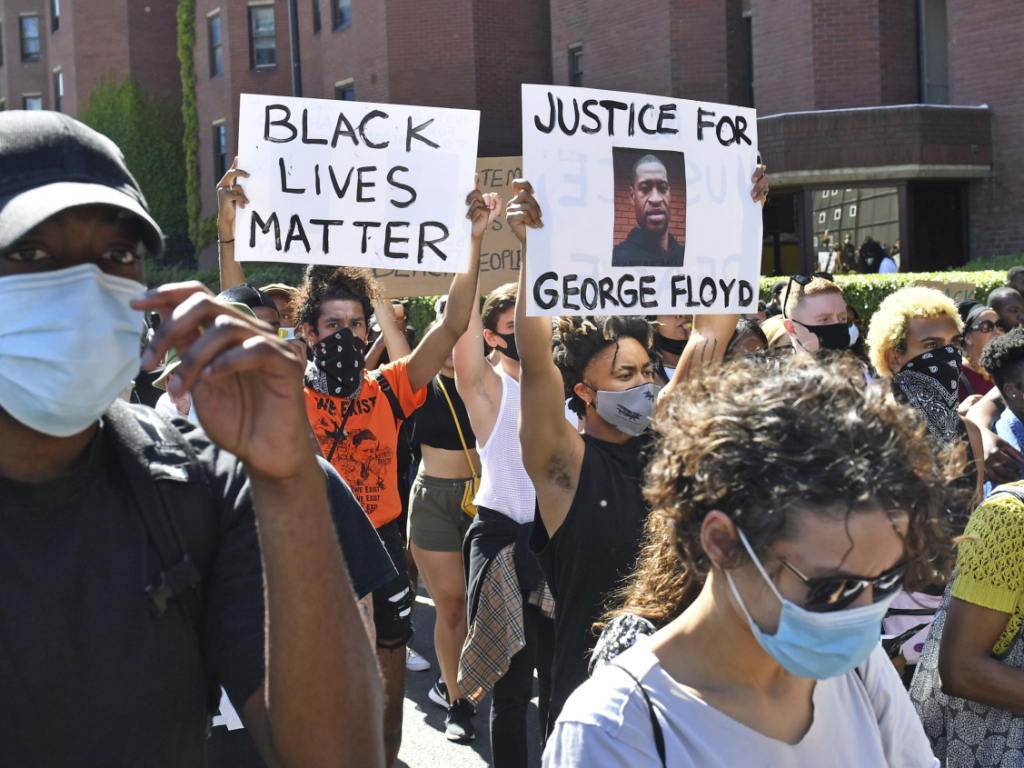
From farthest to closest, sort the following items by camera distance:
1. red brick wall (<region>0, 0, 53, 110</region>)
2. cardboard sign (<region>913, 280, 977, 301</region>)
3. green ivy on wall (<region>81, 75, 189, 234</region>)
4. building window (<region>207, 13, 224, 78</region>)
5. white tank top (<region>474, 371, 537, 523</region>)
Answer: red brick wall (<region>0, 0, 53, 110</region>)
green ivy on wall (<region>81, 75, 189, 234</region>)
building window (<region>207, 13, 224, 78</region>)
cardboard sign (<region>913, 280, 977, 301</region>)
white tank top (<region>474, 371, 537, 523</region>)

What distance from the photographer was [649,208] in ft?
13.7

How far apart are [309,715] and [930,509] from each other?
1.20m

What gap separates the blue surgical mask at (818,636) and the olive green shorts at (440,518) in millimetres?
4011

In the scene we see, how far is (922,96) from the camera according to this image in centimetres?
1959

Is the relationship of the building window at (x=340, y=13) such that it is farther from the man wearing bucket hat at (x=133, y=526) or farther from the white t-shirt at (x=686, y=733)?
the man wearing bucket hat at (x=133, y=526)

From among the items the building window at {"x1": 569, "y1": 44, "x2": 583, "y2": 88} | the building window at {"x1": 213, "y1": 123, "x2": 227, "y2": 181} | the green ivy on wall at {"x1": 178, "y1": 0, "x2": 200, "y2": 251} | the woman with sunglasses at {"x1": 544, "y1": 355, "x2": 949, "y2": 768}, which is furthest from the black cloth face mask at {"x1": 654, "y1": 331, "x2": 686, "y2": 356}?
the green ivy on wall at {"x1": 178, "y1": 0, "x2": 200, "y2": 251}

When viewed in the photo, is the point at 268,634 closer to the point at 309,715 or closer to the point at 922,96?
the point at 309,715

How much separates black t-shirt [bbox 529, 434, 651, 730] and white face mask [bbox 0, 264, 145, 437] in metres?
A: 2.12

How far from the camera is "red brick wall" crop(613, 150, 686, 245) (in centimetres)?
412

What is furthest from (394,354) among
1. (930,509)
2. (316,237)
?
(930,509)

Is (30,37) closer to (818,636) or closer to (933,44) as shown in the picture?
(933,44)

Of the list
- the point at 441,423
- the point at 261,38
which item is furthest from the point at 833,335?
the point at 261,38

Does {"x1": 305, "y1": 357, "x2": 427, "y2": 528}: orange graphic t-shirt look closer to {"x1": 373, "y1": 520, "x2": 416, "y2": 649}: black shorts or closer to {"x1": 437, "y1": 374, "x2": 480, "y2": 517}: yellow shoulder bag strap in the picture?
{"x1": 373, "y1": 520, "x2": 416, "y2": 649}: black shorts

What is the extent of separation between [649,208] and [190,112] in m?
32.9
